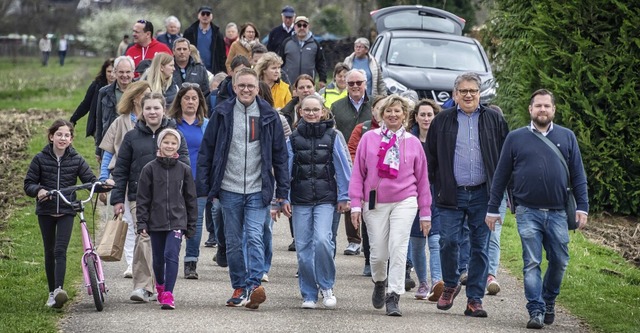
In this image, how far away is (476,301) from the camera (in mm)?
11062

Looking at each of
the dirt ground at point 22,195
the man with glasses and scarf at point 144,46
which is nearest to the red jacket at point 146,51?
the man with glasses and scarf at point 144,46

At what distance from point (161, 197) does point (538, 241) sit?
10.3ft

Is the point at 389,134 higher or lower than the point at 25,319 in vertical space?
higher

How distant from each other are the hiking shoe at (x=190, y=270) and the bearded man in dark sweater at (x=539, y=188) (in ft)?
11.3

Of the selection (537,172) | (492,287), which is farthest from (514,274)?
(537,172)

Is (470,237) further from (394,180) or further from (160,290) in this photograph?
(160,290)

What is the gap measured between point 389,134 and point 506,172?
1.07 meters

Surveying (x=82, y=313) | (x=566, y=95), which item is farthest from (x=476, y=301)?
(x=566, y=95)

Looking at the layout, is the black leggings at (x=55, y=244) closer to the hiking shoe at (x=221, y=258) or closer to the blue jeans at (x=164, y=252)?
the blue jeans at (x=164, y=252)

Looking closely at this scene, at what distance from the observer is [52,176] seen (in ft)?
37.0

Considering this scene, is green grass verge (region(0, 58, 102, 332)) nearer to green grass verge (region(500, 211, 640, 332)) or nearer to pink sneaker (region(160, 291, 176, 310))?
pink sneaker (region(160, 291, 176, 310))

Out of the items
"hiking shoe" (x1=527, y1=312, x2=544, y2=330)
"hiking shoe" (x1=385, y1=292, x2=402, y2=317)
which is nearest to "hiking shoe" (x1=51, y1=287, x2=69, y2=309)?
"hiking shoe" (x1=385, y1=292, x2=402, y2=317)

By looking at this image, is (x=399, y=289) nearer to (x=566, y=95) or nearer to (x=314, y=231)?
(x=314, y=231)

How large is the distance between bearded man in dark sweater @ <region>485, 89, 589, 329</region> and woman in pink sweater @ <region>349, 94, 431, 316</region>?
0.71 metres
